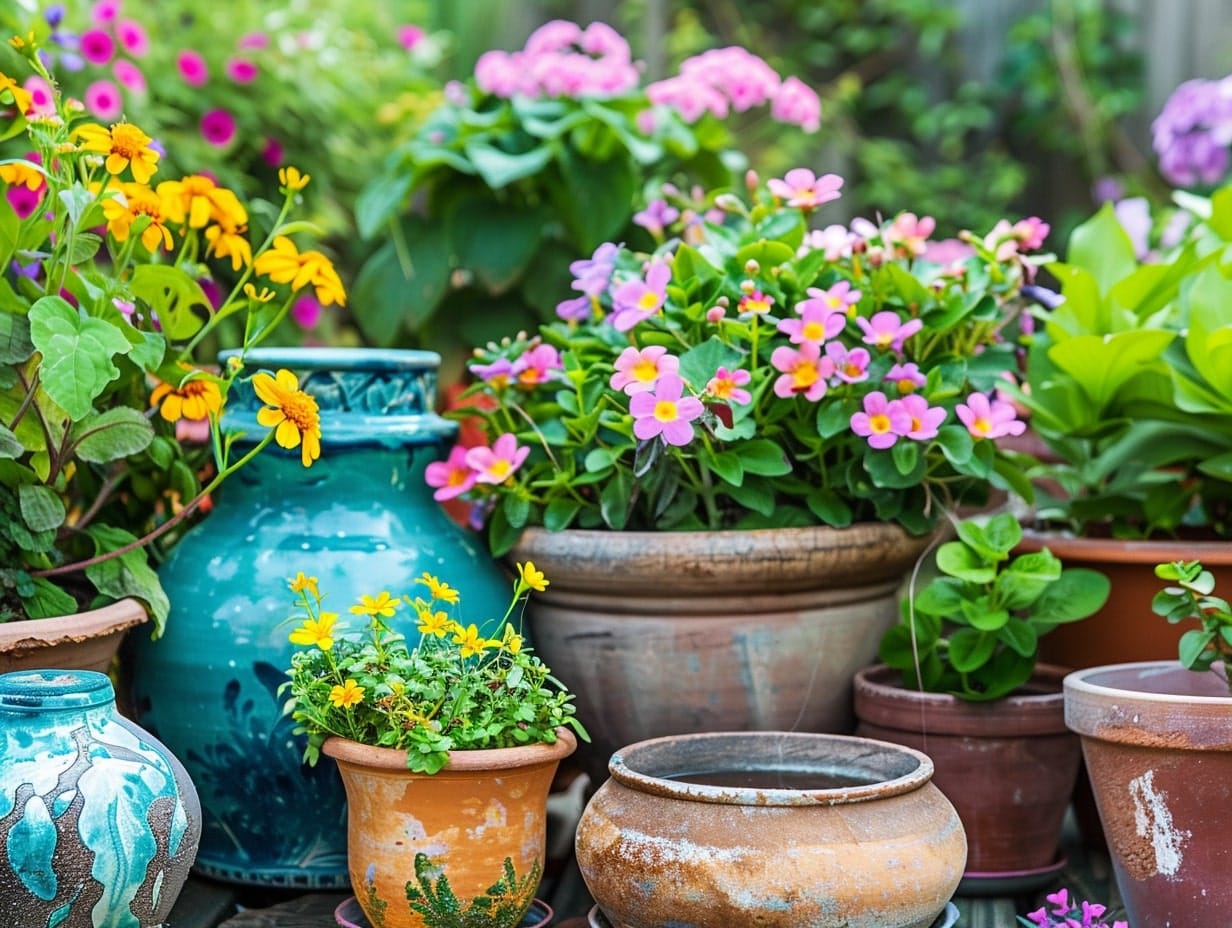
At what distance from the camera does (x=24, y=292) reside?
138 centimetres

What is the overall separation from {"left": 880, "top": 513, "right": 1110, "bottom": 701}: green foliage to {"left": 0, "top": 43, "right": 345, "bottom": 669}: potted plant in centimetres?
67

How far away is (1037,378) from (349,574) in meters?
0.89

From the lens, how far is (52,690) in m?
1.10

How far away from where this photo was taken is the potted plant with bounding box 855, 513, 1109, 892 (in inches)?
55.5

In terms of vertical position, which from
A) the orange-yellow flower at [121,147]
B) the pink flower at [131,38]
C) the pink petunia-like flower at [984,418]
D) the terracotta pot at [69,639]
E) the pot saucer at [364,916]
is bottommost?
the pot saucer at [364,916]

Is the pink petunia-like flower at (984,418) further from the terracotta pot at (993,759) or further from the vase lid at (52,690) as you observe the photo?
the vase lid at (52,690)

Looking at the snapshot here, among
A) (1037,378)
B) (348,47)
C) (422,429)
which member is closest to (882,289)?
(1037,378)

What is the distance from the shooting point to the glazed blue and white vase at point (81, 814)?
1045 mm

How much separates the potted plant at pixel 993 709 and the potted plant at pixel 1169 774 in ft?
0.46

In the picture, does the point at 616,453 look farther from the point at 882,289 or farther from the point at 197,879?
the point at 197,879

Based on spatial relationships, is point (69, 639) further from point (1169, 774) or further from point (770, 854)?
point (1169, 774)

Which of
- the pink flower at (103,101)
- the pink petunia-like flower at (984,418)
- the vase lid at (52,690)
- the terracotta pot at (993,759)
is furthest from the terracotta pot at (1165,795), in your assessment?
the pink flower at (103,101)

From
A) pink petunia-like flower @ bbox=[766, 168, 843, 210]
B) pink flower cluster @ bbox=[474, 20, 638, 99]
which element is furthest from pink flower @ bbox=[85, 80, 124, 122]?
pink petunia-like flower @ bbox=[766, 168, 843, 210]

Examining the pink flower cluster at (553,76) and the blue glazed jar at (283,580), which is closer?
the blue glazed jar at (283,580)
